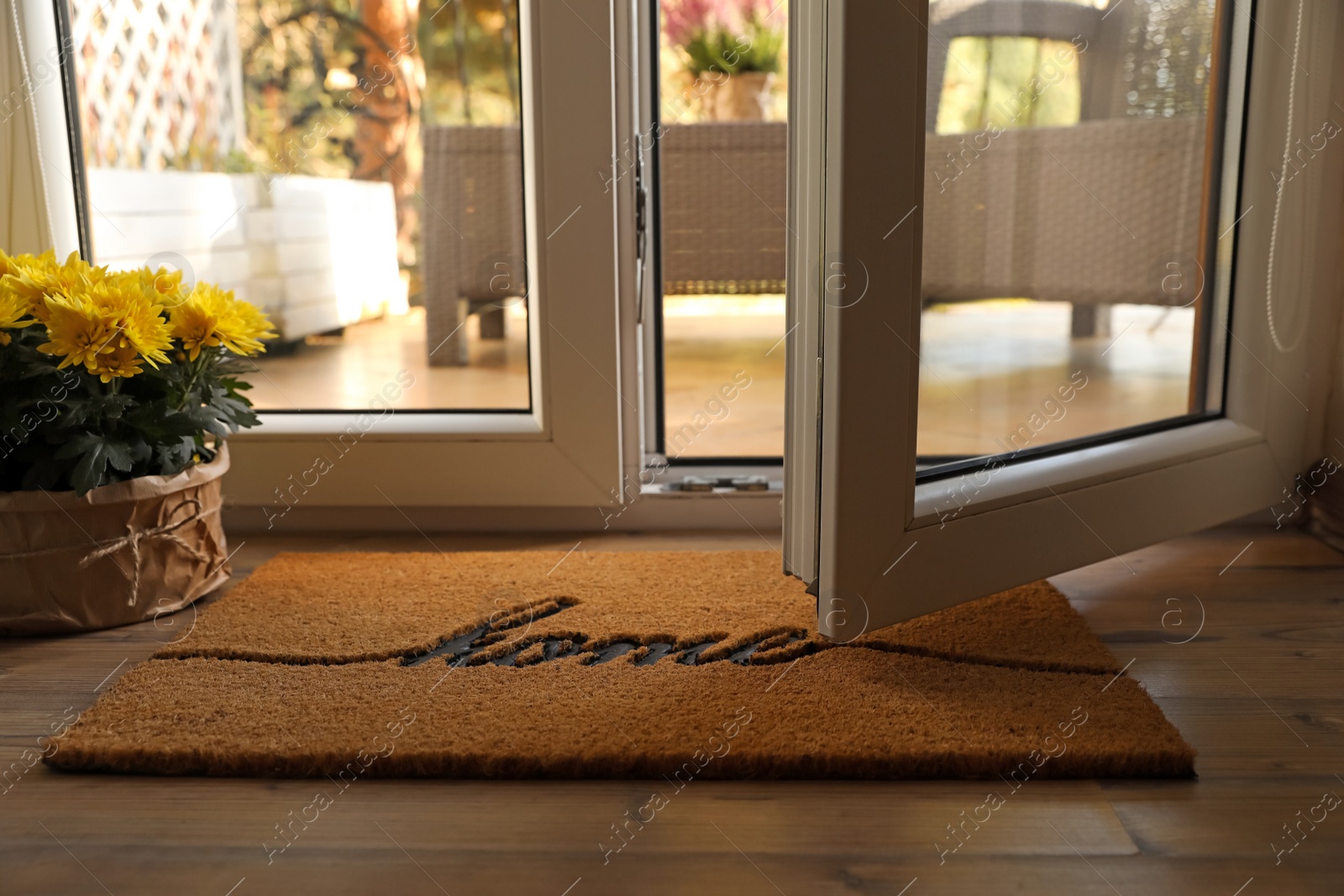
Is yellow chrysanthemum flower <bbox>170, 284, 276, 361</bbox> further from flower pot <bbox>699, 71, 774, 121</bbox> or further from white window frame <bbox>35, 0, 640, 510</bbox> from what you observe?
flower pot <bbox>699, 71, 774, 121</bbox>

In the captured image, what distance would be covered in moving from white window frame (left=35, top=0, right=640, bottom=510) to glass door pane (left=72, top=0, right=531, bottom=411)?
46mm

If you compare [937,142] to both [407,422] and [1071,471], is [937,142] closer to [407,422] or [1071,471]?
[1071,471]

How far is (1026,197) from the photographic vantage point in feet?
3.94

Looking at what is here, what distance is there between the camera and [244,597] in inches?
48.6

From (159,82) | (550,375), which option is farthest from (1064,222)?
(159,82)

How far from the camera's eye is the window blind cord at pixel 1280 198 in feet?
4.20

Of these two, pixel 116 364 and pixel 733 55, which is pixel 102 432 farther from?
→ pixel 733 55

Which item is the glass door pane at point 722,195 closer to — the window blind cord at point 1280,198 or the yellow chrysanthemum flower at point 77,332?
the window blind cord at point 1280,198

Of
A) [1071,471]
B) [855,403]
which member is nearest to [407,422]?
[855,403]

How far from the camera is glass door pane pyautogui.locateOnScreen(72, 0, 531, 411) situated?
148 centimetres

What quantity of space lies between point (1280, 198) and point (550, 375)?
0.99 m

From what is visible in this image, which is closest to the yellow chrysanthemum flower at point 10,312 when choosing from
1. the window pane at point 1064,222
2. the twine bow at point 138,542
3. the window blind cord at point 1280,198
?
the twine bow at point 138,542

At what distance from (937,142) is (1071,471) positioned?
0.40 meters

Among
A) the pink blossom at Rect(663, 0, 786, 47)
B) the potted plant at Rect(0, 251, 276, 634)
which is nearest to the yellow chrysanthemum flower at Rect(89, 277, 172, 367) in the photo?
the potted plant at Rect(0, 251, 276, 634)
